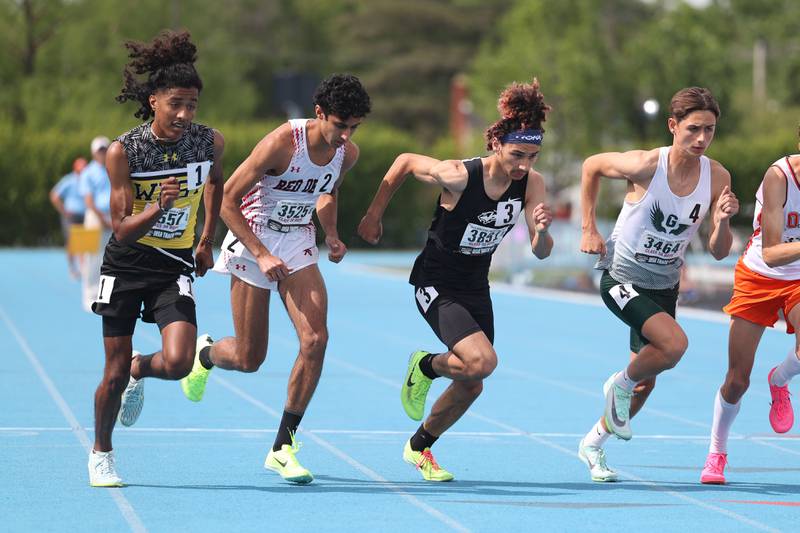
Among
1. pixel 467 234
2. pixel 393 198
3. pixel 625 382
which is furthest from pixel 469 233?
pixel 393 198

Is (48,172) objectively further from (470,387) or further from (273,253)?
(470,387)

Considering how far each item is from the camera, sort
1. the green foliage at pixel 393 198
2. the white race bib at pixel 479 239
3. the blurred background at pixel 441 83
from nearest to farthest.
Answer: the white race bib at pixel 479 239 < the blurred background at pixel 441 83 < the green foliage at pixel 393 198

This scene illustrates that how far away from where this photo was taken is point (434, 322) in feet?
27.8

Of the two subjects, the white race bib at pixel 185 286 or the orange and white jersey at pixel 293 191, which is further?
the orange and white jersey at pixel 293 191

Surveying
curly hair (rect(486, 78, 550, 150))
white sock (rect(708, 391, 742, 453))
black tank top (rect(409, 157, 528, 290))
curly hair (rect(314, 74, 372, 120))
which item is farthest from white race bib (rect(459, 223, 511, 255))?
white sock (rect(708, 391, 742, 453))

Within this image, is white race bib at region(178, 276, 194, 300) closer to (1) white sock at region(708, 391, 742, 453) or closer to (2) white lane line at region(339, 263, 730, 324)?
(1) white sock at region(708, 391, 742, 453)

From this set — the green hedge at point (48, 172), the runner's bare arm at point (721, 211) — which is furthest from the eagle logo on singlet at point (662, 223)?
the green hedge at point (48, 172)

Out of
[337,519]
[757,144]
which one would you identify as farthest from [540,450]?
[757,144]

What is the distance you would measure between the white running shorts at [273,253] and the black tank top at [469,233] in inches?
25.1

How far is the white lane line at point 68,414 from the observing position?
7.03 meters

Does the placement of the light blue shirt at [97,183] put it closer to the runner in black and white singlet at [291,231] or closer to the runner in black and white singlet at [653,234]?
the runner in black and white singlet at [291,231]

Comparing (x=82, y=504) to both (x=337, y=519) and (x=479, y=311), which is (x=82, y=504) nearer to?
(x=337, y=519)

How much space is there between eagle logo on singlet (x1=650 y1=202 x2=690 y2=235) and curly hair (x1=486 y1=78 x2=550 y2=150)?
0.78 metres

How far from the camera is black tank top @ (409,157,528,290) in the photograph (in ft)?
27.3
